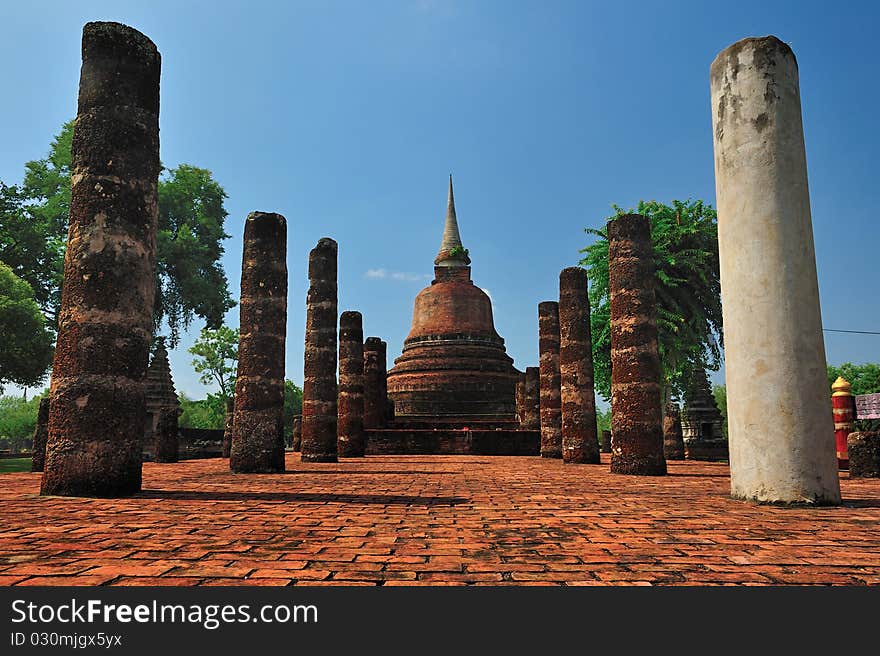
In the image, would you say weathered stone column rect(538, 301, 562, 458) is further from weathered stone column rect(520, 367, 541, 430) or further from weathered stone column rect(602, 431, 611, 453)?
weathered stone column rect(602, 431, 611, 453)

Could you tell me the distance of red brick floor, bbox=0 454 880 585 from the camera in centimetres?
315

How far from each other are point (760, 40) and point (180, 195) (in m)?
33.5

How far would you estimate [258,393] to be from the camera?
10.9 m

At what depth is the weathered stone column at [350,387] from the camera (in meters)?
18.6

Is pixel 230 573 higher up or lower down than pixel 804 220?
lower down

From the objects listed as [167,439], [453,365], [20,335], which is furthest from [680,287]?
[20,335]

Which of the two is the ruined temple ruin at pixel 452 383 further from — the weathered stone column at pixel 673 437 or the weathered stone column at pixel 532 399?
the weathered stone column at pixel 673 437

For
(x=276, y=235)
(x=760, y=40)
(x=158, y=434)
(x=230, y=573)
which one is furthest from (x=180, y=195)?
(x=230, y=573)

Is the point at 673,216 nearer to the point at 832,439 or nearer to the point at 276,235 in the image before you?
the point at 276,235

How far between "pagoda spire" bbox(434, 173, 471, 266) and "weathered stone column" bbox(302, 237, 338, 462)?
22065mm

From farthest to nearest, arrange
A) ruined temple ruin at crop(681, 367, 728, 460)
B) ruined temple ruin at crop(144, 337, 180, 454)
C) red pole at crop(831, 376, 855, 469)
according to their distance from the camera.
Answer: ruined temple ruin at crop(681, 367, 728, 460)
ruined temple ruin at crop(144, 337, 180, 454)
red pole at crop(831, 376, 855, 469)

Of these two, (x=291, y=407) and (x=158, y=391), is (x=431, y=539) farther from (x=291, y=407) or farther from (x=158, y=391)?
(x=291, y=407)

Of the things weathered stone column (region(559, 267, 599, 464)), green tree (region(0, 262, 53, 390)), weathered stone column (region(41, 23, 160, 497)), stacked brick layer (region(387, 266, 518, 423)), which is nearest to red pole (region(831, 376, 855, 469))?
weathered stone column (region(559, 267, 599, 464))

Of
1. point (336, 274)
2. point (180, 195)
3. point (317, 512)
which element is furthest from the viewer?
point (180, 195)
